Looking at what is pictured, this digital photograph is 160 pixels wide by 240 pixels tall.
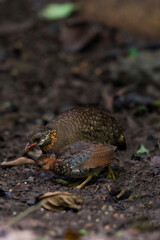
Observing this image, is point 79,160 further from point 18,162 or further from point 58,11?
point 58,11

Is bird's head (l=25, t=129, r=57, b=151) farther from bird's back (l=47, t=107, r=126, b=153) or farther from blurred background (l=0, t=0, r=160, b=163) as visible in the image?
blurred background (l=0, t=0, r=160, b=163)

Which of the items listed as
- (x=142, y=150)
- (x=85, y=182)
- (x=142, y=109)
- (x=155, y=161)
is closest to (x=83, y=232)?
(x=85, y=182)

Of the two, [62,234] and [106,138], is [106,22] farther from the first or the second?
[62,234]

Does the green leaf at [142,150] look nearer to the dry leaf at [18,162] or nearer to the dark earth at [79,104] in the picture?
the dark earth at [79,104]

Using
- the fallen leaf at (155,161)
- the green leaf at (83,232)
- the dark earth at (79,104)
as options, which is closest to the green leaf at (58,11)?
the dark earth at (79,104)

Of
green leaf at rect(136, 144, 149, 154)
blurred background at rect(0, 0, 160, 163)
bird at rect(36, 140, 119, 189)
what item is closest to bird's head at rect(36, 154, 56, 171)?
bird at rect(36, 140, 119, 189)

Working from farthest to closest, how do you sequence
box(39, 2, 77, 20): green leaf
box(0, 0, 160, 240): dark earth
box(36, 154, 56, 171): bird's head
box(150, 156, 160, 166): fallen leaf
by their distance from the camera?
box(39, 2, 77, 20): green leaf, box(150, 156, 160, 166): fallen leaf, box(36, 154, 56, 171): bird's head, box(0, 0, 160, 240): dark earth
